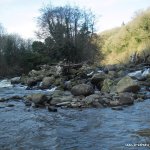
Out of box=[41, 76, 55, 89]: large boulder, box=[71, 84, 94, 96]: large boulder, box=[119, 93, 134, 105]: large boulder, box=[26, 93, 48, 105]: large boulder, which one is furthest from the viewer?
box=[41, 76, 55, 89]: large boulder

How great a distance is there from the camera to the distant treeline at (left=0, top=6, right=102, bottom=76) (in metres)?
45.9

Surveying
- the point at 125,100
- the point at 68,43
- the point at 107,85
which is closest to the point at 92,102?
the point at 125,100

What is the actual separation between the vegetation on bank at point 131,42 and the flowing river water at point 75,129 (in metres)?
26.9

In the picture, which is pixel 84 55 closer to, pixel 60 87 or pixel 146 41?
pixel 146 41

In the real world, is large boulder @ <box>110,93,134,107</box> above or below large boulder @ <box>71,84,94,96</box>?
below

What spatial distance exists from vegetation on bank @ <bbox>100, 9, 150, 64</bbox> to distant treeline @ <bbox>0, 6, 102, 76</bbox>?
86.7 inches

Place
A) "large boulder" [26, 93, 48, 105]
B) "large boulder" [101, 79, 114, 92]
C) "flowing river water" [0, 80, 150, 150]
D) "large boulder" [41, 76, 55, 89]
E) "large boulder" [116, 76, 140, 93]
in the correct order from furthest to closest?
"large boulder" [41, 76, 55, 89], "large boulder" [101, 79, 114, 92], "large boulder" [116, 76, 140, 93], "large boulder" [26, 93, 48, 105], "flowing river water" [0, 80, 150, 150]

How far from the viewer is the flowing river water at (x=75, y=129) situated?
355 inches

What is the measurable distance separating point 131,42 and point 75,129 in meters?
37.1

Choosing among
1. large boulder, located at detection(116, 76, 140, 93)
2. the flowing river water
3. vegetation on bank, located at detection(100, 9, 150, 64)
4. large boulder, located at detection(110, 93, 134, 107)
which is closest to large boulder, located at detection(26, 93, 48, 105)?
the flowing river water

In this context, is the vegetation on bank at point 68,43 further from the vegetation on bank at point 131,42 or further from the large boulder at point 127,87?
the large boulder at point 127,87

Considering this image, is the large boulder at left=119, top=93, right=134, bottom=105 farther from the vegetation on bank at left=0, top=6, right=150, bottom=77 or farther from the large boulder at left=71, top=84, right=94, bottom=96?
the vegetation on bank at left=0, top=6, right=150, bottom=77

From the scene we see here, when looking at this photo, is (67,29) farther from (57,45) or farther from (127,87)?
(127,87)

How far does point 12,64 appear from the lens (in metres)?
47.2
